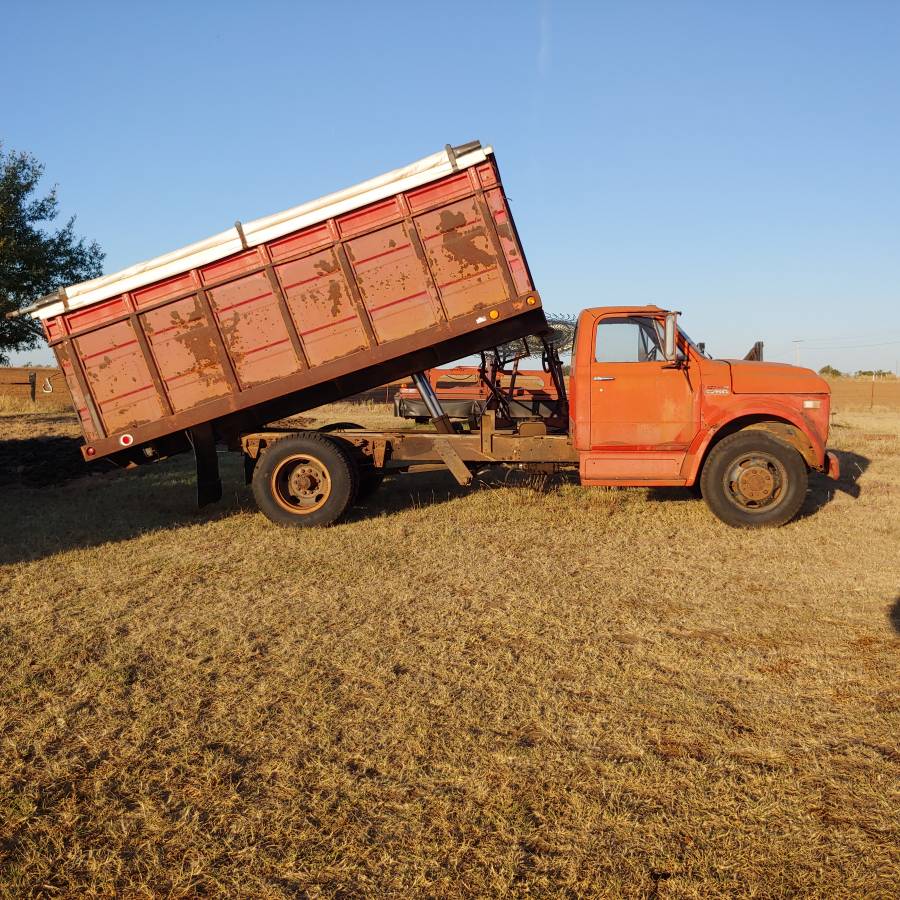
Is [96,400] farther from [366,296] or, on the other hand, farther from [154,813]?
[154,813]

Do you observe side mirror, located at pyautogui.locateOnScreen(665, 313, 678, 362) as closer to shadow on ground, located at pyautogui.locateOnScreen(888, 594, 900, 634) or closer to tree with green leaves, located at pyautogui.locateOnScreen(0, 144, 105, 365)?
shadow on ground, located at pyautogui.locateOnScreen(888, 594, 900, 634)

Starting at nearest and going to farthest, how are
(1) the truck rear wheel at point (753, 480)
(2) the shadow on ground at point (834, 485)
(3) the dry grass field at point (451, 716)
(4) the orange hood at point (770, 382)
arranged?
(3) the dry grass field at point (451, 716), (1) the truck rear wheel at point (753, 480), (4) the orange hood at point (770, 382), (2) the shadow on ground at point (834, 485)

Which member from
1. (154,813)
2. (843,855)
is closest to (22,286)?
(154,813)

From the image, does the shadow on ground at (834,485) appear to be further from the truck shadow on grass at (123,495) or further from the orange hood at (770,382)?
the orange hood at (770,382)

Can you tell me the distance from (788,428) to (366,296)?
445cm

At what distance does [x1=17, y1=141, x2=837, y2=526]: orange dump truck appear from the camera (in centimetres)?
726

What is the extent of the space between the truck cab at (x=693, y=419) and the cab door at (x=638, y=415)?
0.01 meters

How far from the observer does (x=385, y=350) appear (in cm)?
739

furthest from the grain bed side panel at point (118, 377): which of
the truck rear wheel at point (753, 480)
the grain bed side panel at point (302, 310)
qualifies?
the truck rear wheel at point (753, 480)

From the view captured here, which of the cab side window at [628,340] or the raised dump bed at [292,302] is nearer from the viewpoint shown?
the raised dump bed at [292,302]

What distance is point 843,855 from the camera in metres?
2.67

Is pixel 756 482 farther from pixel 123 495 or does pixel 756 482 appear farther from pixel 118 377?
pixel 123 495

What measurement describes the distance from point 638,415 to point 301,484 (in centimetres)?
358

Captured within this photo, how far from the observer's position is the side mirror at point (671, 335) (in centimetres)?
727
